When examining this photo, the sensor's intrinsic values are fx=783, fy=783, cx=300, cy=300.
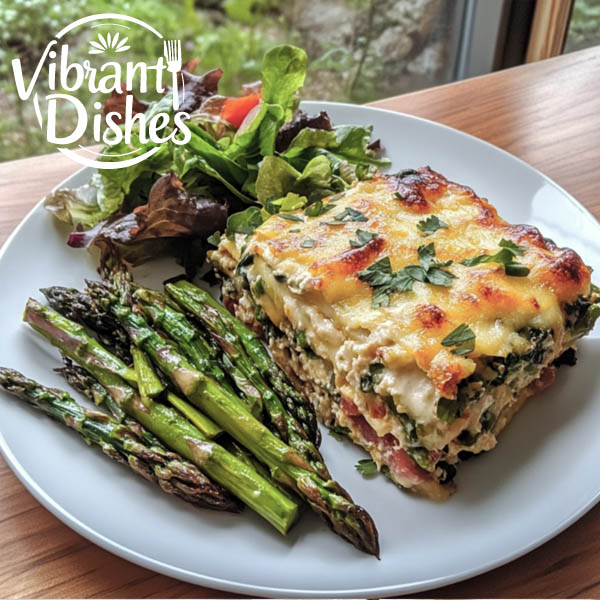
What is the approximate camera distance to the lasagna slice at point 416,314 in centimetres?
199

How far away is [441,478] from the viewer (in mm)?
2061

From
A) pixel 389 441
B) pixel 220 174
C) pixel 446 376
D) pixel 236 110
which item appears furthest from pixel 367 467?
pixel 236 110

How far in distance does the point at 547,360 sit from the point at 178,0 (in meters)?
3.66

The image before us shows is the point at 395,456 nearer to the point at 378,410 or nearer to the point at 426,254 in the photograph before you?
the point at 378,410

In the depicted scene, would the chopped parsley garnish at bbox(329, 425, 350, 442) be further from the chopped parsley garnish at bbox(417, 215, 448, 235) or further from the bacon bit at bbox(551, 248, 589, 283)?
the bacon bit at bbox(551, 248, 589, 283)

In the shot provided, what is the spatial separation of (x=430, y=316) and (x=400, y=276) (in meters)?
0.20

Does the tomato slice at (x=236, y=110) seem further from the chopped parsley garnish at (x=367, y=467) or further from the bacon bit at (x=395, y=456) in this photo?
the chopped parsley garnish at (x=367, y=467)

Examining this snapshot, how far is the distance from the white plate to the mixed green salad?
578 mm

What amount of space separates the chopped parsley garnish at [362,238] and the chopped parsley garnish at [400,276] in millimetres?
89

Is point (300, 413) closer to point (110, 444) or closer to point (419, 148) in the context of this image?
point (110, 444)

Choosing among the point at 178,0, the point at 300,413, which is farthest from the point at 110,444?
the point at 178,0

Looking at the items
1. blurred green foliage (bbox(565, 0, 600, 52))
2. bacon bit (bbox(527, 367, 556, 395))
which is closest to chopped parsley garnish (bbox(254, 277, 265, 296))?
bacon bit (bbox(527, 367, 556, 395))

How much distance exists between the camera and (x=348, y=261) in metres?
2.21

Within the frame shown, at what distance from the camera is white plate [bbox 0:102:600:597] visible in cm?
184
